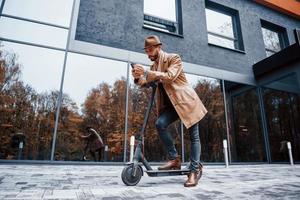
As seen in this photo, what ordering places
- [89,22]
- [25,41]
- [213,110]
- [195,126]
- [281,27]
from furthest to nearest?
[281,27] → [213,110] → [89,22] → [25,41] → [195,126]

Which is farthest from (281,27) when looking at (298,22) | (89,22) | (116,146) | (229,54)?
(116,146)

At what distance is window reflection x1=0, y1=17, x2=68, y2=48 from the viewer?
17.5ft

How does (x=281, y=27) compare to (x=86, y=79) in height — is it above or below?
above

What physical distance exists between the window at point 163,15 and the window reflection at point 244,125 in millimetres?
2816

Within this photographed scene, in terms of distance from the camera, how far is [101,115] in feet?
18.2

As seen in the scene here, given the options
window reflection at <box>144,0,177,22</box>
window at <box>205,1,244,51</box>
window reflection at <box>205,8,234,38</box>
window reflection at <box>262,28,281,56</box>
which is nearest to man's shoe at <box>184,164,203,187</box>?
window reflection at <box>144,0,177,22</box>

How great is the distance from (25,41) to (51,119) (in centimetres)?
213

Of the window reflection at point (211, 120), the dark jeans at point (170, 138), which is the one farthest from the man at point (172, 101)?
the window reflection at point (211, 120)

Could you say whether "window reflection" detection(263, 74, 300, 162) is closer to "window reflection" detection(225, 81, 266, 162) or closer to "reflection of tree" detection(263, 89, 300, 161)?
"reflection of tree" detection(263, 89, 300, 161)

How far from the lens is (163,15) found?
297 inches

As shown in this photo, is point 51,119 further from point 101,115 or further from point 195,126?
point 195,126

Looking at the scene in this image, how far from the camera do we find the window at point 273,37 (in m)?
9.73

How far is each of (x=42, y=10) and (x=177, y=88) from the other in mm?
5441

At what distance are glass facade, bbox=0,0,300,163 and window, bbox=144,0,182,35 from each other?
1919 mm
